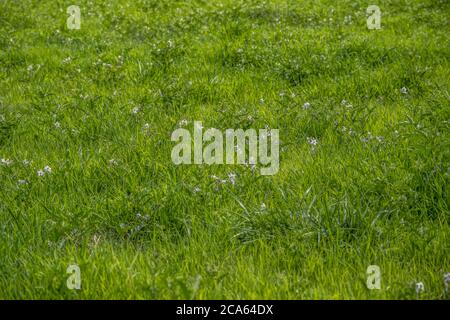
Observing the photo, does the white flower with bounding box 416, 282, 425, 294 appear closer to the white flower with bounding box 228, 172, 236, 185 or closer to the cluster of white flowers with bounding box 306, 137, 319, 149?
the white flower with bounding box 228, 172, 236, 185

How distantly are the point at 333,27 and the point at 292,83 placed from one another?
342 cm

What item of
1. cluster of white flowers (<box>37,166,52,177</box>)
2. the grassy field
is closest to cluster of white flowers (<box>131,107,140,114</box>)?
the grassy field

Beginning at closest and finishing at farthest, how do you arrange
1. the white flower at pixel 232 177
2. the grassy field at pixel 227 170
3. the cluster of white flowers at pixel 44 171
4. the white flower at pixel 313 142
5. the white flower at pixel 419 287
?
the white flower at pixel 419 287
the grassy field at pixel 227 170
the white flower at pixel 232 177
the cluster of white flowers at pixel 44 171
the white flower at pixel 313 142

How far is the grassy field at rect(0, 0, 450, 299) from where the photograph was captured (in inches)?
142

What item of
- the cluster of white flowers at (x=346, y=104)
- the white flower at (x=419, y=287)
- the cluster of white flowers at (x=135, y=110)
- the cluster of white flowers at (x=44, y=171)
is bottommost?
the white flower at (x=419, y=287)

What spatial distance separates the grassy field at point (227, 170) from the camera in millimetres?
3602

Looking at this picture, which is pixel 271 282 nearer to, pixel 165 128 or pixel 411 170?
pixel 411 170

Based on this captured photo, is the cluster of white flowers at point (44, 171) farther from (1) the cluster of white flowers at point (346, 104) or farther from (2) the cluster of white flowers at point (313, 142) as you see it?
(1) the cluster of white flowers at point (346, 104)

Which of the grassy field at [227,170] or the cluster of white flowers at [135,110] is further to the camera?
the cluster of white flowers at [135,110]

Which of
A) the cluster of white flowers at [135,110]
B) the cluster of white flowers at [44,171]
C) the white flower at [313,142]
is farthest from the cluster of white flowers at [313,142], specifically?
the cluster of white flowers at [44,171]

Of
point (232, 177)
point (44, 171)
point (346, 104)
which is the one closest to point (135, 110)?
point (44, 171)

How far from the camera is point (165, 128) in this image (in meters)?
6.18

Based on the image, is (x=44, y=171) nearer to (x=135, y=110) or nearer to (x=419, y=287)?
(x=135, y=110)
